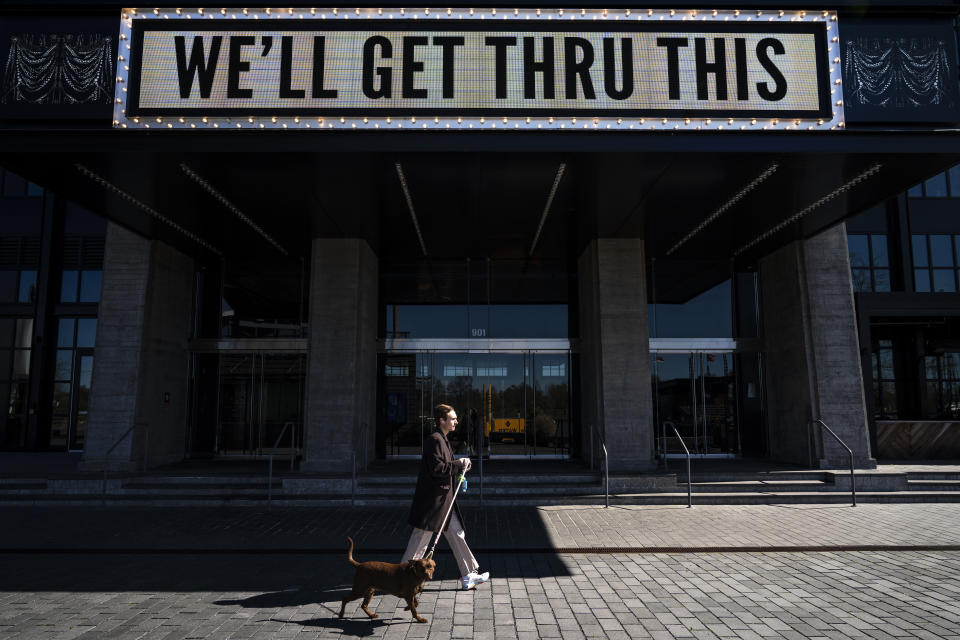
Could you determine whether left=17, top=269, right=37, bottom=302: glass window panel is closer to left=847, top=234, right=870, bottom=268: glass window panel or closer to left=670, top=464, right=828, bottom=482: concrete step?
left=670, top=464, right=828, bottom=482: concrete step

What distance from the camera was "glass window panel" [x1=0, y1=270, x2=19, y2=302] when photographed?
19500mm

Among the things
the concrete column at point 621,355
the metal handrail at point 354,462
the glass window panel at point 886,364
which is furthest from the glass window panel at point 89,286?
the glass window panel at point 886,364

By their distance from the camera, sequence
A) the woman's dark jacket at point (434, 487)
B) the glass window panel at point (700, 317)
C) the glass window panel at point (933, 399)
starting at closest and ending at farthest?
the woman's dark jacket at point (434, 487)
the glass window panel at point (700, 317)
the glass window panel at point (933, 399)

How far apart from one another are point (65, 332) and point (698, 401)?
19.3m

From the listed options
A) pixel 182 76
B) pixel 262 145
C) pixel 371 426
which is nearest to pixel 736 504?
pixel 371 426

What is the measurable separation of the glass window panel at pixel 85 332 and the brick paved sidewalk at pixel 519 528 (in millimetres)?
9652

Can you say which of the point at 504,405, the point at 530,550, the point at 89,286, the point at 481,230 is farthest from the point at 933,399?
the point at 89,286

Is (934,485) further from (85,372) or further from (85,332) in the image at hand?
(85,332)

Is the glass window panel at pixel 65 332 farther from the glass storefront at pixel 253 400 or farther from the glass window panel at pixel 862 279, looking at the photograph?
the glass window panel at pixel 862 279

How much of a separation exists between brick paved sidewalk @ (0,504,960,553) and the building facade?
1824 millimetres

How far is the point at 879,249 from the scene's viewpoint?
2003 centimetres

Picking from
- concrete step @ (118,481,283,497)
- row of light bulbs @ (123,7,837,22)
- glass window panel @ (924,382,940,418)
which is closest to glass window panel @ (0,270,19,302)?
concrete step @ (118,481,283,497)

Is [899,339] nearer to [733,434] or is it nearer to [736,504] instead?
[733,434]

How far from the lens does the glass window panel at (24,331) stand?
1942 centimetres
